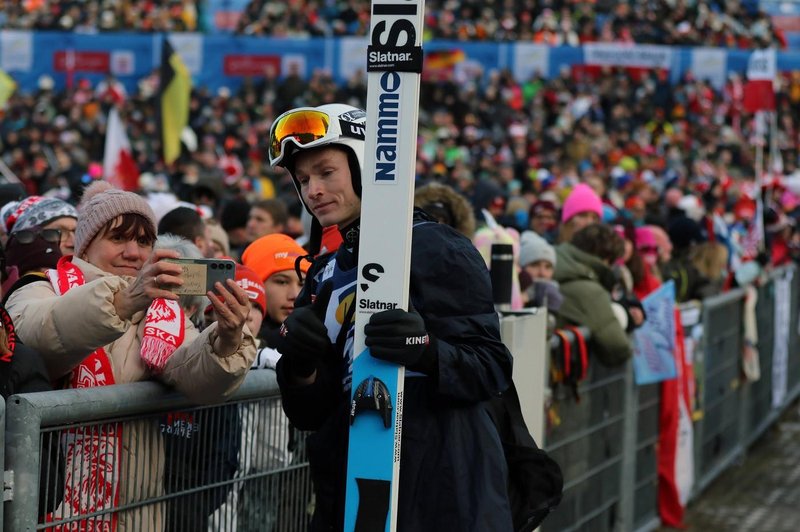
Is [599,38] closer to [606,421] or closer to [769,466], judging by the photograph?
[769,466]

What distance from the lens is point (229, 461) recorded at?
13.9 ft

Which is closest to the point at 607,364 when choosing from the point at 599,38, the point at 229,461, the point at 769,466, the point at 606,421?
the point at 606,421

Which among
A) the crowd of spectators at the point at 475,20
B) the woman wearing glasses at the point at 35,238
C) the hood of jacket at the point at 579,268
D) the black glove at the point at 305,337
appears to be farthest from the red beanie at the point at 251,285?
the crowd of spectators at the point at 475,20

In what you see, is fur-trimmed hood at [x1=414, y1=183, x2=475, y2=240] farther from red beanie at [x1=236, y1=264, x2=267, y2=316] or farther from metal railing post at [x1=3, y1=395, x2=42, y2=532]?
metal railing post at [x1=3, y1=395, x2=42, y2=532]

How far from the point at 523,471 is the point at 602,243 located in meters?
4.60

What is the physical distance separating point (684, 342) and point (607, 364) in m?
1.95

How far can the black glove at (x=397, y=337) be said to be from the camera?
3332 mm

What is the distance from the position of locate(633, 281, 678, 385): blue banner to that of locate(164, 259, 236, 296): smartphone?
187 inches

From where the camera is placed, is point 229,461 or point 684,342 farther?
point 684,342

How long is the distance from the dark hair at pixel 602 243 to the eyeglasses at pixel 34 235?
151 inches

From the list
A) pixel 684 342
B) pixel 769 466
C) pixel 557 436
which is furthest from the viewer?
pixel 769 466

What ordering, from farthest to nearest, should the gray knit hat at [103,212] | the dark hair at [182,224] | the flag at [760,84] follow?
the flag at [760,84] < the dark hair at [182,224] < the gray knit hat at [103,212]

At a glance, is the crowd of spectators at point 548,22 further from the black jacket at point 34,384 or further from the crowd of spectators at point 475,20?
the black jacket at point 34,384

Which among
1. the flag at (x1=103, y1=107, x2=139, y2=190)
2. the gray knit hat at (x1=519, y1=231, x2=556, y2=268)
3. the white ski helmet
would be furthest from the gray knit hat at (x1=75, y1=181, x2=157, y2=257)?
the flag at (x1=103, y1=107, x2=139, y2=190)
